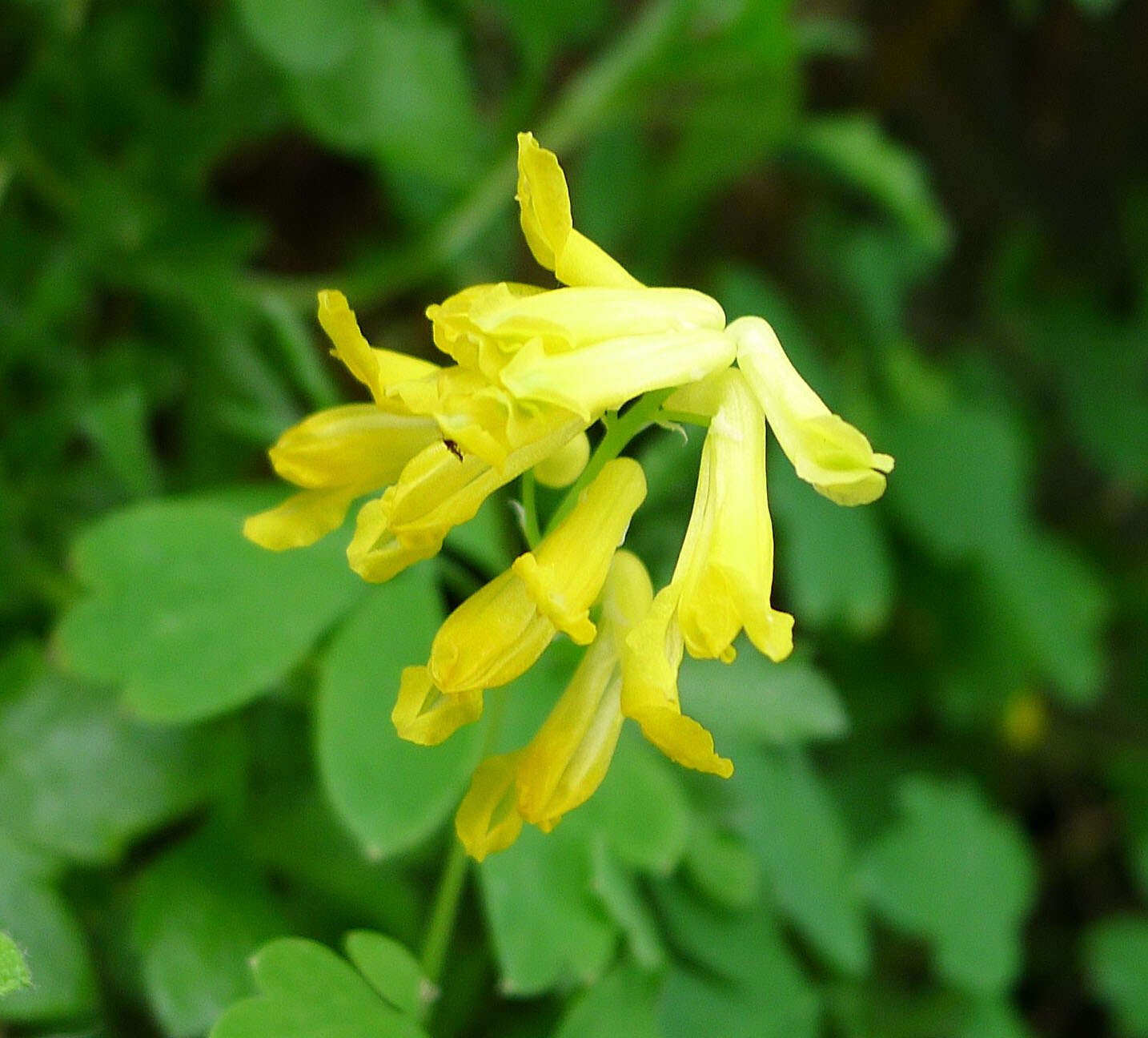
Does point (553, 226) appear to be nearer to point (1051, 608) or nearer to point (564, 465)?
point (564, 465)

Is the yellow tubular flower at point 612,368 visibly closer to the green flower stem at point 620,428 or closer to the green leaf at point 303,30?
the green flower stem at point 620,428

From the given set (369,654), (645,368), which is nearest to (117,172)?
(369,654)

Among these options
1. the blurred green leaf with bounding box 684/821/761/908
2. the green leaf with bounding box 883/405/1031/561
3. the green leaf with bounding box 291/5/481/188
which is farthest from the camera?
the green leaf with bounding box 883/405/1031/561

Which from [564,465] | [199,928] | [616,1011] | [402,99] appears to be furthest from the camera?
[402,99]

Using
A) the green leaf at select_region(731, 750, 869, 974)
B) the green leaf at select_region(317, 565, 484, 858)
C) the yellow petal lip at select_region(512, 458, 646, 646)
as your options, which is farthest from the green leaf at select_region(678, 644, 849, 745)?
the yellow petal lip at select_region(512, 458, 646, 646)

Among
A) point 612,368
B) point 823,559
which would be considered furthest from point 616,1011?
point 823,559

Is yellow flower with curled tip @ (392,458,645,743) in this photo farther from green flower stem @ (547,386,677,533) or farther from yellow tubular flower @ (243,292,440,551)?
yellow tubular flower @ (243,292,440,551)

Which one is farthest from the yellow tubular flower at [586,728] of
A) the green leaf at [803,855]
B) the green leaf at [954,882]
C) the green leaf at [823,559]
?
the green leaf at [823,559]
